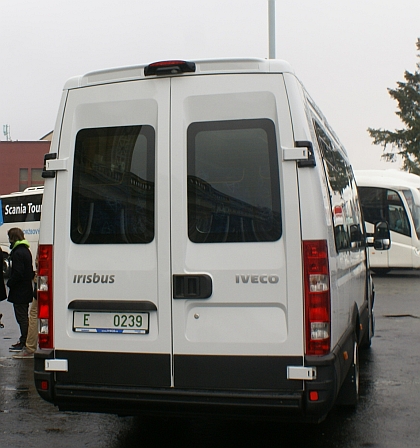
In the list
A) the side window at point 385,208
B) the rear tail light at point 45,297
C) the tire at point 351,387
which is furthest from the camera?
the side window at point 385,208

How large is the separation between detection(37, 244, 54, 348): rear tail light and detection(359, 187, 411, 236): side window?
18.3 meters

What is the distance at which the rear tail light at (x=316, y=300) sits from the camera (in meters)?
4.44

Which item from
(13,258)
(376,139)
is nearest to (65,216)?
(13,258)

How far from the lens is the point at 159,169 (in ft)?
15.5

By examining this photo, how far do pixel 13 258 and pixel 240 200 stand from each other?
19.5ft

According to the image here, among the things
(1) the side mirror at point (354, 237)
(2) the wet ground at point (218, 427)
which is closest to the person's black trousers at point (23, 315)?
(2) the wet ground at point (218, 427)

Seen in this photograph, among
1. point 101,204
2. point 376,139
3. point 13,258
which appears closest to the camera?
point 101,204

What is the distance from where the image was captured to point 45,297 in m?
4.92

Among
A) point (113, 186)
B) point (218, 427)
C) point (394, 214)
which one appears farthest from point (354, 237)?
point (394, 214)

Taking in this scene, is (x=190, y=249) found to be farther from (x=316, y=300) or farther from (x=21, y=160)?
(x=21, y=160)

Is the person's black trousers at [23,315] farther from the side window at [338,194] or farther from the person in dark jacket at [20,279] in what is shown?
the side window at [338,194]

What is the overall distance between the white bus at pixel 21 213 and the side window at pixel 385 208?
13.0m

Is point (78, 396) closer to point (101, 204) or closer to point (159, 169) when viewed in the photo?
point (101, 204)

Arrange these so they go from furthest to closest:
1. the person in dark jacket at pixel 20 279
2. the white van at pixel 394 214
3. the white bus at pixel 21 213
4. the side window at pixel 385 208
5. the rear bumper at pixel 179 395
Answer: the white bus at pixel 21 213 < the side window at pixel 385 208 < the white van at pixel 394 214 < the person in dark jacket at pixel 20 279 < the rear bumper at pixel 179 395
